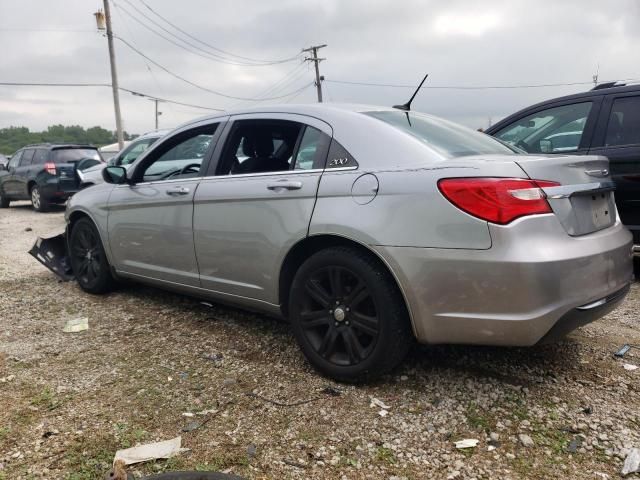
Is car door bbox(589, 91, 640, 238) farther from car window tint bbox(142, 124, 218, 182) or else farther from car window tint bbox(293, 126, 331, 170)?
car window tint bbox(142, 124, 218, 182)

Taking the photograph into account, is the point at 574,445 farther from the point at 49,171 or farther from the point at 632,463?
the point at 49,171

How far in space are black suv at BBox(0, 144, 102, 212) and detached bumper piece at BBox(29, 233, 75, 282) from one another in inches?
302

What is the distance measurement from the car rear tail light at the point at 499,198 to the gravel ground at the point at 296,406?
1.00 meters

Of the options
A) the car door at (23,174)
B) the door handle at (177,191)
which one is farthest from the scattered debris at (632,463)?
the car door at (23,174)

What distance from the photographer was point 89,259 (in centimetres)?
497

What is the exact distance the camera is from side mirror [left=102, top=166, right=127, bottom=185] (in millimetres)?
4398

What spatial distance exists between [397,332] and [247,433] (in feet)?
2.88

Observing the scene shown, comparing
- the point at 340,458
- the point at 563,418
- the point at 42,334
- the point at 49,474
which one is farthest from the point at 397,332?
the point at 42,334

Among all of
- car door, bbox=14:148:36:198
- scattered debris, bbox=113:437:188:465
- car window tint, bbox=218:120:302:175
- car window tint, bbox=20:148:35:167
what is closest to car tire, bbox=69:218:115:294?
car window tint, bbox=218:120:302:175

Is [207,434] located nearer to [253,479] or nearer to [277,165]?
[253,479]

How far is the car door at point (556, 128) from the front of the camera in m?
4.80

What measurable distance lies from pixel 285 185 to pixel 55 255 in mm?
3714

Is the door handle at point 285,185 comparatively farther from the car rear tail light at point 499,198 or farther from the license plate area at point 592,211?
the license plate area at point 592,211

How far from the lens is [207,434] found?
8.34 feet
